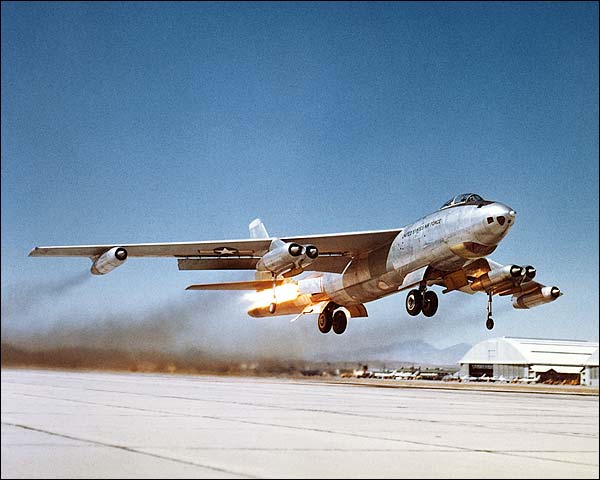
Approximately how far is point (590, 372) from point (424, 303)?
108 feet

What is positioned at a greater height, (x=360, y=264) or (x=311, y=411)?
(x=360, y=264)

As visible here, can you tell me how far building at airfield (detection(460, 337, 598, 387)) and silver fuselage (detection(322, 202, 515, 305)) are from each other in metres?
26.1

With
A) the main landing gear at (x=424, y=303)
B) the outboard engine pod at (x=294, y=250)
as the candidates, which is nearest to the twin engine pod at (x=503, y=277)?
the main landing gear at (x=424, y=303)

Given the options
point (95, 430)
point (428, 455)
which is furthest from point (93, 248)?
point (428, 455)

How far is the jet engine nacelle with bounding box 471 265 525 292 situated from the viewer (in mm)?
31375

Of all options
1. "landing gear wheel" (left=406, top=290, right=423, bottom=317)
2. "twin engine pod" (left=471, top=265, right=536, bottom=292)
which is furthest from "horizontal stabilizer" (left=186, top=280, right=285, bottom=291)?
"twin engine pod" (left=471, top=265, right=536, bottom=292)

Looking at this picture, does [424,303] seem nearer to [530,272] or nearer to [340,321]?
[530,272]

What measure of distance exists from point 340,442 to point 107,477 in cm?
386

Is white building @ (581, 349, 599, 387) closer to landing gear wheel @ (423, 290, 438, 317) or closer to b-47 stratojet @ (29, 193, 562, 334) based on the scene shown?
b-47 stratojet @ (29, 193, 562, 334)

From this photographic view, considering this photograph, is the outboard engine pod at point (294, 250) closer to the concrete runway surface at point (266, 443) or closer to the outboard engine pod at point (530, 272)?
the outboard engine pod at point (530, 272)

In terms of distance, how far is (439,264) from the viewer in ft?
93.0

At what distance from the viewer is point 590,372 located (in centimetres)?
5653

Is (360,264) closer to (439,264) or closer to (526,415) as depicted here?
(439,264)

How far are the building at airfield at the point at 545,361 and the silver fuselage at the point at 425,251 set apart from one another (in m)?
26.1
